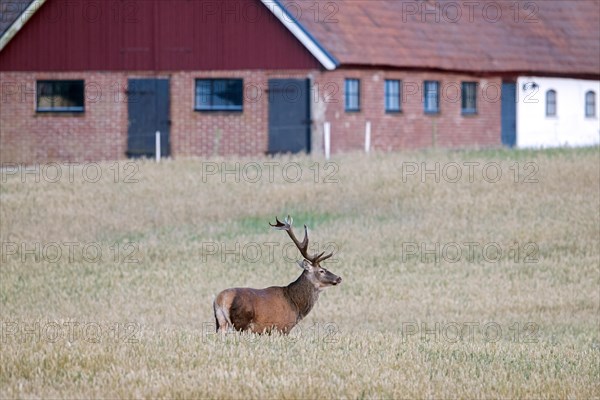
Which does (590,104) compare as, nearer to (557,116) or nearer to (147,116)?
(557,116)

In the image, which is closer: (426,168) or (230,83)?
(426,168)

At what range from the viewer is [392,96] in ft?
129

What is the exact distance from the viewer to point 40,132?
38.8 metres

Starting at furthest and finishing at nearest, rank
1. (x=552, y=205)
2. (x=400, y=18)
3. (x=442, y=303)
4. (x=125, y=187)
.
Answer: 1. (x=400, y=18)
2. (x=125, y=187)
3. (x=552, y=205)
4. (x=442, y=303)

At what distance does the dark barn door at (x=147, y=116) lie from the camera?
38031 mm

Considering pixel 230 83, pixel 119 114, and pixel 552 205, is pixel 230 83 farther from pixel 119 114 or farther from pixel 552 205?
pixel 552 205

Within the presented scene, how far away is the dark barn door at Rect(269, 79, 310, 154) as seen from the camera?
36.8m

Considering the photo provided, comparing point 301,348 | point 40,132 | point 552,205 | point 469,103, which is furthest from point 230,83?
point 301,348

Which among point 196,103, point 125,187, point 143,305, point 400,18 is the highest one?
point 400,18

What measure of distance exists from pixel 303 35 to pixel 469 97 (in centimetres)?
800

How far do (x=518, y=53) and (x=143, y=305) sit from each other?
84.5 feet

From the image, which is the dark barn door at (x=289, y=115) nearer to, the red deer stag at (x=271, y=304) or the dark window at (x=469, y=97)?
the dark window at (x=469, y=97)

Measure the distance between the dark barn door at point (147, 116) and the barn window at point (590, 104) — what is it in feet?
53.4

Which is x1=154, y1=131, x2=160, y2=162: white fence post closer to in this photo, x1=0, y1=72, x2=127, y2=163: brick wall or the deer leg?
x1=0, y1=72, x2=127, y2=163: brick wall
